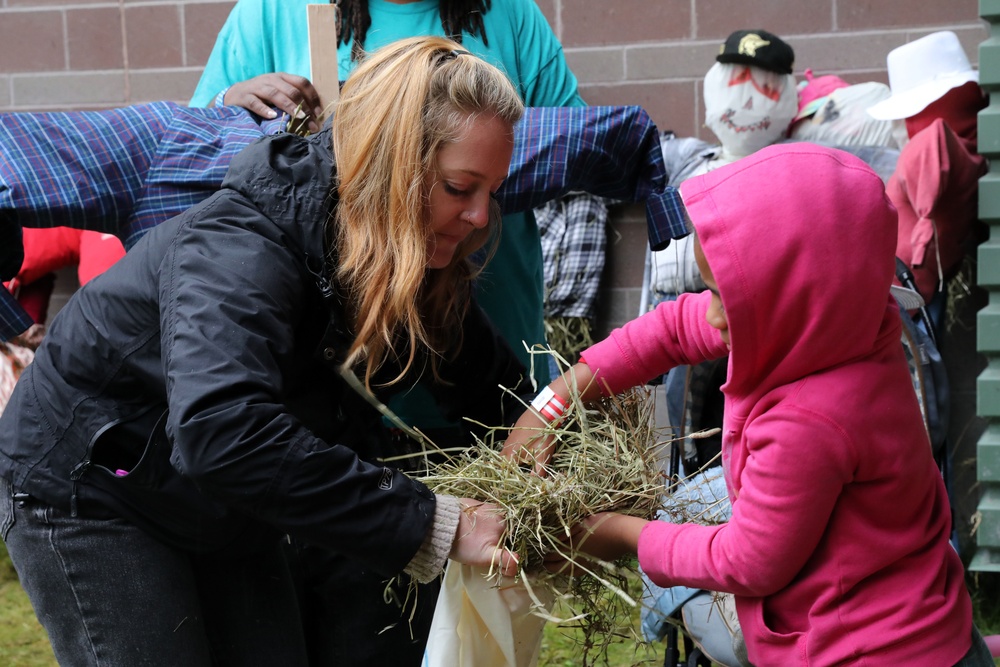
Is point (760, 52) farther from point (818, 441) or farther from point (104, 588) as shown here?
point (104, 588)

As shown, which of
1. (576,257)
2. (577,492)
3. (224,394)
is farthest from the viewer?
(576,257)

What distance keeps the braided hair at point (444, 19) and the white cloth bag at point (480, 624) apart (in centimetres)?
142

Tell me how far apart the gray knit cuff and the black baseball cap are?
9.73 ft

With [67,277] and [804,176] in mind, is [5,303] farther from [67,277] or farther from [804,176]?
→ [67,277]

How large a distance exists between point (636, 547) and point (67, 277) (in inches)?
173

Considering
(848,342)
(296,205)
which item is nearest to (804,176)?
(848,342)

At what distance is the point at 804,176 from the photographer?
1.62 m

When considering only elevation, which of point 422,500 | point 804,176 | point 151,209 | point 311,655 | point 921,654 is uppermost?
point 804,176

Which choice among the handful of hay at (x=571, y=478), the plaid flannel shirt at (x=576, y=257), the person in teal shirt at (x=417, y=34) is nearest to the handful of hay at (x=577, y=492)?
the handful of hay at (x=571, y=478)

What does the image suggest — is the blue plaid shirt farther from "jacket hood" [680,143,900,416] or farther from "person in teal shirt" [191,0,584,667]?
"jacket hood" [680,143,900,416]

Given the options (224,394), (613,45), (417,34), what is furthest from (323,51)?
(613,45)

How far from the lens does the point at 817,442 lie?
160 centimetres

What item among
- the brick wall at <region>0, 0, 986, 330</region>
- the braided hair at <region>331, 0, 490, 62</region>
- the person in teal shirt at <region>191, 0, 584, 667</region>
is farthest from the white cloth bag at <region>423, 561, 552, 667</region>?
the brick wall at <region>0, 0, 986, 330</region>

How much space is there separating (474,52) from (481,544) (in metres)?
1.36
